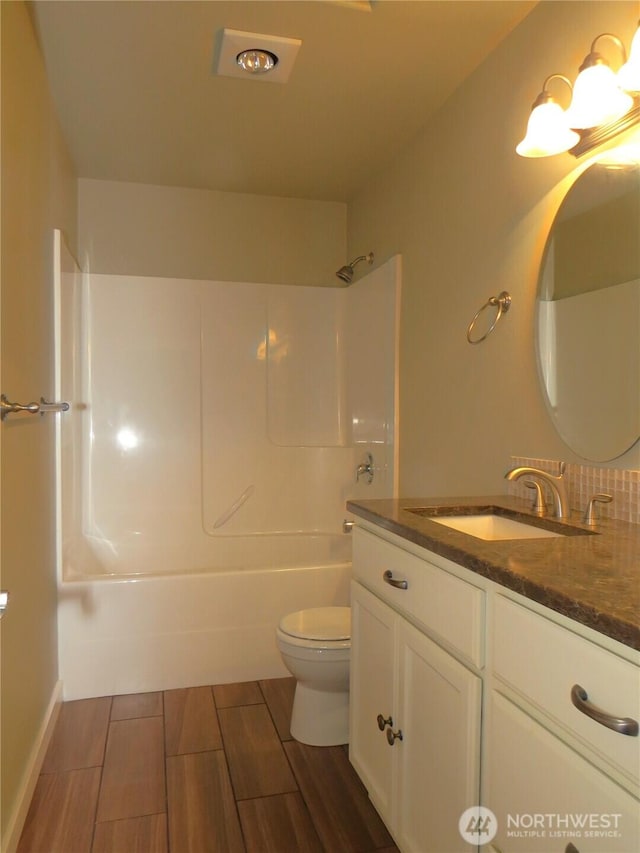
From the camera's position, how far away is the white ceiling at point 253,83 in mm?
1896

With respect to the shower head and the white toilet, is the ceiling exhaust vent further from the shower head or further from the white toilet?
the white toilet

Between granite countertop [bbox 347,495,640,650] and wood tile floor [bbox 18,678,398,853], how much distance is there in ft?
2.89

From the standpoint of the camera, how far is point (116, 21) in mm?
1926

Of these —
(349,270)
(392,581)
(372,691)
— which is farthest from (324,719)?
(349,270)

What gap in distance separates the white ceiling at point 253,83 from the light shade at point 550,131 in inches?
19.8

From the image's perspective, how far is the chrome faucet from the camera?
159 cm

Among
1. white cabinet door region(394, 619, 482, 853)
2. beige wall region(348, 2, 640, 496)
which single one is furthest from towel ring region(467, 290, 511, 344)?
white cabinet door region(394, 619, 482, 853)

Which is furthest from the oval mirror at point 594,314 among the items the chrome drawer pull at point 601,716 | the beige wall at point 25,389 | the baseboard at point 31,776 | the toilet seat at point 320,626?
the baseboard at point 31,776

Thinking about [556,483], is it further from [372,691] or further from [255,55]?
[255,55]

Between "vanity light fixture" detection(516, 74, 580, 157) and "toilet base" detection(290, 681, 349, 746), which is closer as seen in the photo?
"vanity light fixture" detection(516, 74, 580, 157)

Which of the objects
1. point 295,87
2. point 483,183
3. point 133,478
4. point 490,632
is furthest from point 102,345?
point 490,632

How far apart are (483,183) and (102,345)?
211 cm

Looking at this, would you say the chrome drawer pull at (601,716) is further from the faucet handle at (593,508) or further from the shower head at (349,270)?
the shower head at (349,270)

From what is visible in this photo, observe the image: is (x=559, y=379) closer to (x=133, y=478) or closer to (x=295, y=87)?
(x=295, y=87)
